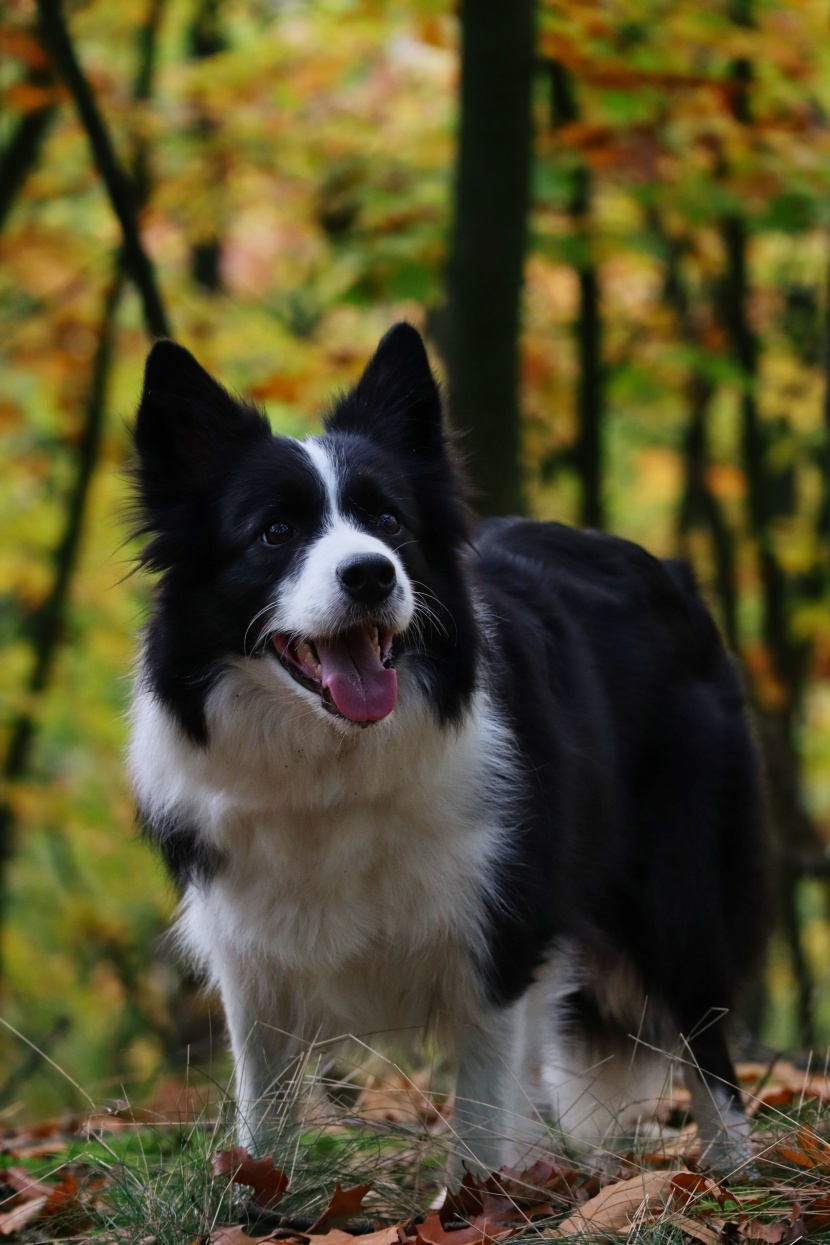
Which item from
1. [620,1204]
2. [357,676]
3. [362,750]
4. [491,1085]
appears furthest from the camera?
[491,1085]

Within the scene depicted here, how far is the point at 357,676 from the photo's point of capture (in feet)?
11.3

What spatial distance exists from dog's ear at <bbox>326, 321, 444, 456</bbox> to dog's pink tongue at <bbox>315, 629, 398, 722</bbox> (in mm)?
761

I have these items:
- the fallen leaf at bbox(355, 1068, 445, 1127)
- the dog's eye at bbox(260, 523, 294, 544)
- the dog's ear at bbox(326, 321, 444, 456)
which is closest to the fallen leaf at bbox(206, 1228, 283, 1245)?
Result: the fallen leaf at bbox(355, 1068, 445, 1127)

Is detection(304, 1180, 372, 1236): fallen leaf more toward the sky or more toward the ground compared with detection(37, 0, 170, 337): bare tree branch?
more toward the ground

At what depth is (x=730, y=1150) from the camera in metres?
3.75

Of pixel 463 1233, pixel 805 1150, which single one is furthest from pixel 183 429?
pixel 805 1150

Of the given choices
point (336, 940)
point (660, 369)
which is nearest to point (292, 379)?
point (660, 369)

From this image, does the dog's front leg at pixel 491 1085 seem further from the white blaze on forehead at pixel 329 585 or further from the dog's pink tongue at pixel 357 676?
the white blaze on forehead at pixel 329 585

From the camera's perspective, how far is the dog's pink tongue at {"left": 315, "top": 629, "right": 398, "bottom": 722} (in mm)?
3391

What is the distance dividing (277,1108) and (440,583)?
144 centimetres

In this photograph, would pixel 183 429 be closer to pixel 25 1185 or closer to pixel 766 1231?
pixel 25 1185

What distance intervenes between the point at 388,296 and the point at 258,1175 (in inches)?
198

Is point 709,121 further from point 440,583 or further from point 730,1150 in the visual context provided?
point 730,1150

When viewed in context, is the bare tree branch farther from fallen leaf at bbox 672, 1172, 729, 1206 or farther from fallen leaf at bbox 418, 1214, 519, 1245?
fallen leaf at bbox 672, 1172, 729, 1206
